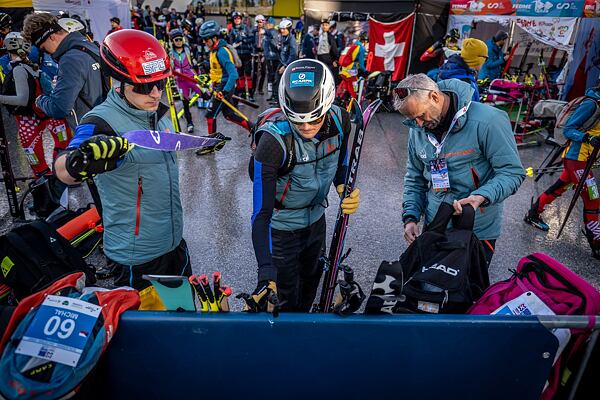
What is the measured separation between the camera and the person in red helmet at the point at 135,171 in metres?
1.96

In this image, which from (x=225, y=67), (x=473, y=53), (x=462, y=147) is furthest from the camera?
(x=225, y=67)

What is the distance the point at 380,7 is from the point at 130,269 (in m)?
10.9

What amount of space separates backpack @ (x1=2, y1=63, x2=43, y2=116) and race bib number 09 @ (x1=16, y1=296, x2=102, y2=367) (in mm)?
4071

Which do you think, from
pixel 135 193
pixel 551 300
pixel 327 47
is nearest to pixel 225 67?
pixel 135 193

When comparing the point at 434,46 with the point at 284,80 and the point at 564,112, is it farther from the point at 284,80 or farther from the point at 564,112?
the point at 284,80

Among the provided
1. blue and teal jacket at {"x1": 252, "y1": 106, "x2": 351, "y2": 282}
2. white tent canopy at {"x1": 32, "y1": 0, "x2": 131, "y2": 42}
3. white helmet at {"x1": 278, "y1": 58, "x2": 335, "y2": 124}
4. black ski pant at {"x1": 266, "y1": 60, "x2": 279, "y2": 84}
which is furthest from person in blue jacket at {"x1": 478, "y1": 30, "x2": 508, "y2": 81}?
white tent canopy at {"x1": 32, "y1": 0, "x2": 131, "y2": 42}

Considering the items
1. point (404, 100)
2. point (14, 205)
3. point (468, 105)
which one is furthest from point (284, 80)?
point (14, 205)

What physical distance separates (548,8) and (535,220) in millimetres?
7985

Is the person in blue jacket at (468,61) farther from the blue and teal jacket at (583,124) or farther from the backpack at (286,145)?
the backpack at (286,145)

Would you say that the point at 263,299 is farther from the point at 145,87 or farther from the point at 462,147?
the point at 462,147

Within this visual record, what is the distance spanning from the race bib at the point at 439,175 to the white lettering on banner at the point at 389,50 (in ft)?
32.4

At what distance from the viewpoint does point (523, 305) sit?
170 cm

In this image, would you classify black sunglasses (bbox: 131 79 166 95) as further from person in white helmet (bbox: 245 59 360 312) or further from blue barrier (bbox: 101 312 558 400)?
blue barrier (bbox: 101 312 558 400)

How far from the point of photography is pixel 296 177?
2178 mm
